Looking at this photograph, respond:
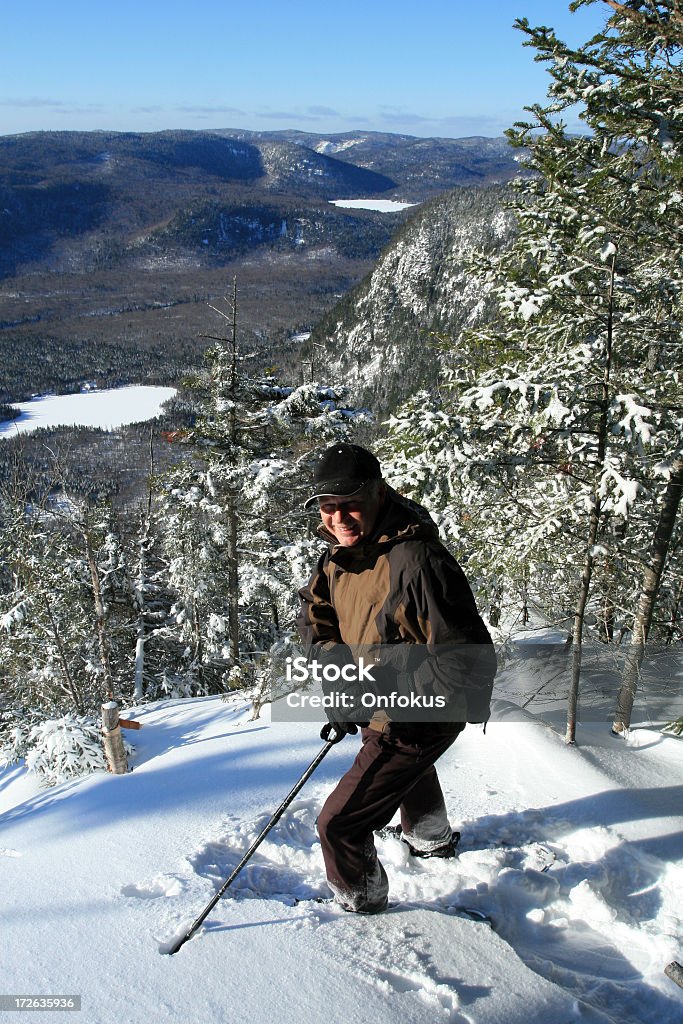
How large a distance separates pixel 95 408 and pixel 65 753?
173083mm

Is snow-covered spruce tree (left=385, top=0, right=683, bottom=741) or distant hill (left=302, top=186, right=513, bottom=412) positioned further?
distant hill (left=302, top=186, right=513, bottom=412)

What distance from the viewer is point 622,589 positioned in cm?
739

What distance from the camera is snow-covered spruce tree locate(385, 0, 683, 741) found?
5.38 m

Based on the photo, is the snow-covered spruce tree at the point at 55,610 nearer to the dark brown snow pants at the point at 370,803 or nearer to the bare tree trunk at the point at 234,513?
the bare tree trunk at the point at 234,513

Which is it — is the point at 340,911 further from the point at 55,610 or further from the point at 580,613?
the point at 55,610

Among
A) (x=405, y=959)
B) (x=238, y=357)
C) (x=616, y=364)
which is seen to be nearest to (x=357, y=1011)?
(x=405, y=959)

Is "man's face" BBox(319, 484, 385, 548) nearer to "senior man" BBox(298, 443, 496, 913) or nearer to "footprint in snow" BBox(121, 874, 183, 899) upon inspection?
"senior man" BBox(298, 443, 496, 913)

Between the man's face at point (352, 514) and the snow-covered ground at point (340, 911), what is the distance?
6.70 feet

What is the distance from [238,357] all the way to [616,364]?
30.7 feet

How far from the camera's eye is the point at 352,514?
314cm

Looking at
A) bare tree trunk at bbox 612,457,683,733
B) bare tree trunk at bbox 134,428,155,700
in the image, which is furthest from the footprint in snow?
bare tree trunk at bbox 134,428,155,700

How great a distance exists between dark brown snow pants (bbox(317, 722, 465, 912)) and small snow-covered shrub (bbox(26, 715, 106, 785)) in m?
4.46

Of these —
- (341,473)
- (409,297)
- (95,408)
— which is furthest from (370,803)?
(95,408)

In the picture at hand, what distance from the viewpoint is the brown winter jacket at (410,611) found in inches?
117
